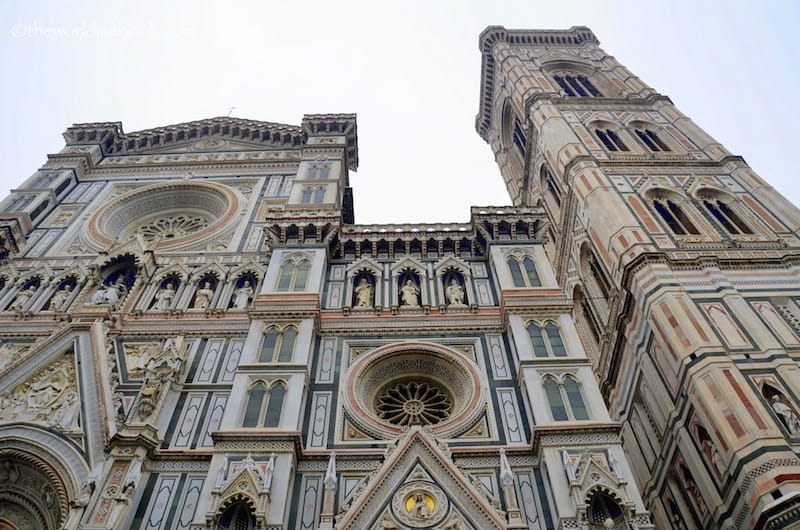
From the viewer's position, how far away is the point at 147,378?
12.6 metres

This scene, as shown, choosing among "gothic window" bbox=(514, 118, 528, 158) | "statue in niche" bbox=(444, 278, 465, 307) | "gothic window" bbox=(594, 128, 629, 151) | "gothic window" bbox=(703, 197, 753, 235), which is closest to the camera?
"statue in niche" bbox=(444, 278, 465, 307)

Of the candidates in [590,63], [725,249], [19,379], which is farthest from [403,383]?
[590,63]

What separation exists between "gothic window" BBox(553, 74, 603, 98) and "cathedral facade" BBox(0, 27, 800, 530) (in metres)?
6.47

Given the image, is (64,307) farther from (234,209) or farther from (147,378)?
(234,209)

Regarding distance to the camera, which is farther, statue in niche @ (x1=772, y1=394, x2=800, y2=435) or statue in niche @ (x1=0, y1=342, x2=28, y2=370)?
statue in niche @ (x1=0, y1=342, x2=28, y2=370)

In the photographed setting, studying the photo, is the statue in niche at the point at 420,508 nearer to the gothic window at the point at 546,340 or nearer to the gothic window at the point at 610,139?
the gothic window at the point at 546,340

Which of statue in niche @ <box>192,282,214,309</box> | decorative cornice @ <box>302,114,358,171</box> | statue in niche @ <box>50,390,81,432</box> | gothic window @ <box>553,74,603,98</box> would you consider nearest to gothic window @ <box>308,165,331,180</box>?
decorative cornice @ <box>302,114,358,171</box>

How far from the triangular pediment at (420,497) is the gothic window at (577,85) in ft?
70.7

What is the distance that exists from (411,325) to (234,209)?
26.5ft

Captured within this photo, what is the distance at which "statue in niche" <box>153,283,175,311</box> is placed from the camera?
15.5 m

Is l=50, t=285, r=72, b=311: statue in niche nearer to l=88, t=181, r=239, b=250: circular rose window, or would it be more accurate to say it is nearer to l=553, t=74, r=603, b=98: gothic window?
l=88, t=181, r=239, b=250: circular rose window

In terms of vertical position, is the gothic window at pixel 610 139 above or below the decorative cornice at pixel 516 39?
below

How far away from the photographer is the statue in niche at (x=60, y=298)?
1553cm

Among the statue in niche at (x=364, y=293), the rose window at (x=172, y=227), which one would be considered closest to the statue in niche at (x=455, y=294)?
the statue in niche at (x=364, y=293)
